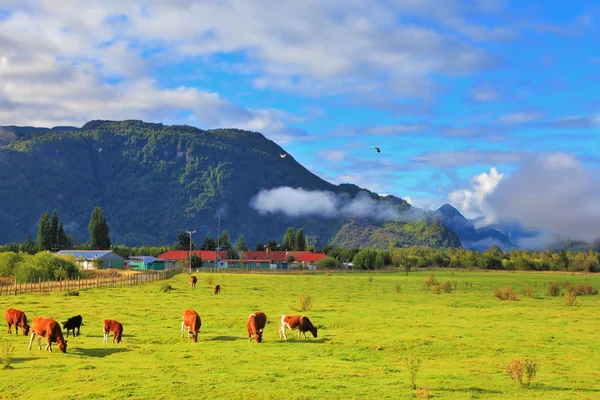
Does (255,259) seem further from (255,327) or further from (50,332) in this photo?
(50,332)

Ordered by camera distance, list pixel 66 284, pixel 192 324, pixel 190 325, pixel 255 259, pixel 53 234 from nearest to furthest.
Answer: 1. pixel 192 324
2. pixel 190 325
3. pixel 66 284
4. pixel 53 234
5. pixel 255 259

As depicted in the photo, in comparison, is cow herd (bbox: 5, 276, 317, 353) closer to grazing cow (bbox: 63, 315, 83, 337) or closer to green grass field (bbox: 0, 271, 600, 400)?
grazing cow (bbox: 63, 315, 83, 337)

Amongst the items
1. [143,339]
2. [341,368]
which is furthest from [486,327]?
[143,339]

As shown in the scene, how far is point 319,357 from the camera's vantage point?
72.1ft

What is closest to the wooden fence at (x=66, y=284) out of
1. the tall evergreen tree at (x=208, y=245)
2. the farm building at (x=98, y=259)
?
the farm building at (x=98, y=259)

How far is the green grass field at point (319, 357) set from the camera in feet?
56.0

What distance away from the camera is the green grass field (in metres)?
17.1

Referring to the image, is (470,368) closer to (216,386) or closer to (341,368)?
(341,368)

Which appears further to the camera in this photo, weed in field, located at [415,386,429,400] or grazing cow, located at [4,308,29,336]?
grazing cow, located at [4,308,29,336]

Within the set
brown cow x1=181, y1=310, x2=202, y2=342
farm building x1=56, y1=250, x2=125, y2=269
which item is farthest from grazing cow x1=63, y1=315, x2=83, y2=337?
farm building x1=56, y1=250, x2=125, y2=269

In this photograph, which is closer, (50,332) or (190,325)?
(50,332)

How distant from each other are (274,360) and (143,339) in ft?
23.7

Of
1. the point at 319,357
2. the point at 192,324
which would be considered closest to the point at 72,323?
the point at 192,324

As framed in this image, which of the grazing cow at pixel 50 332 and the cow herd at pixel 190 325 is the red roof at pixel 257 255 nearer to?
the cow herd at pixel 190 325
